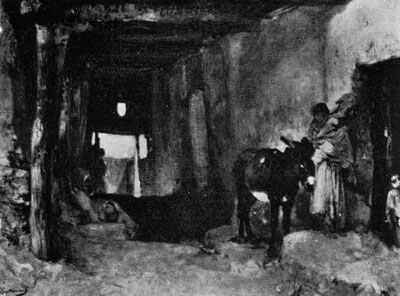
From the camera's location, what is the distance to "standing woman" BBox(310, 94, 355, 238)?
641 centimetres

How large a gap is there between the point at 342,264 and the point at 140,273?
259cm

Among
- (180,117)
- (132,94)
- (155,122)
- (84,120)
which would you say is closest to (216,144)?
(180,117)

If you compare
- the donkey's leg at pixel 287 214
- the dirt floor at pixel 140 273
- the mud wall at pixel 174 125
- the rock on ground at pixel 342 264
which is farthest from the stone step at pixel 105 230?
the rock on ground at pixel 342 264

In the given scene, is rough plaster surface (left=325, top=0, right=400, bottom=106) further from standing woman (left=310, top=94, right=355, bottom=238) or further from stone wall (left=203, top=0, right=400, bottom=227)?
standing woman (left=310, top=94, right=355, bottom=238)

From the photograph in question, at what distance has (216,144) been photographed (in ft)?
30.5

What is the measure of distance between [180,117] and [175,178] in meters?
1.53

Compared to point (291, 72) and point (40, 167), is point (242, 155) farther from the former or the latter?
point (40, 167)

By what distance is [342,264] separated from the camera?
5.97 m

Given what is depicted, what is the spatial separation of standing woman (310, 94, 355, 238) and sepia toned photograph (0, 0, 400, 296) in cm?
2

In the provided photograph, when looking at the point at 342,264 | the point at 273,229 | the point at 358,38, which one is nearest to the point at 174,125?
the point at 273,229

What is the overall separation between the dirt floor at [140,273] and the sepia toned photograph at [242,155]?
2cm

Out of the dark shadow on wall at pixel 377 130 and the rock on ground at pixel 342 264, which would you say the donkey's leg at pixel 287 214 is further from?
the dark shadow on wall at pixel 377 130

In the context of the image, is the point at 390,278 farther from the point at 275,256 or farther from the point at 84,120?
the point at 84,120

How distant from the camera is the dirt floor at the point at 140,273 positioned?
599cm
